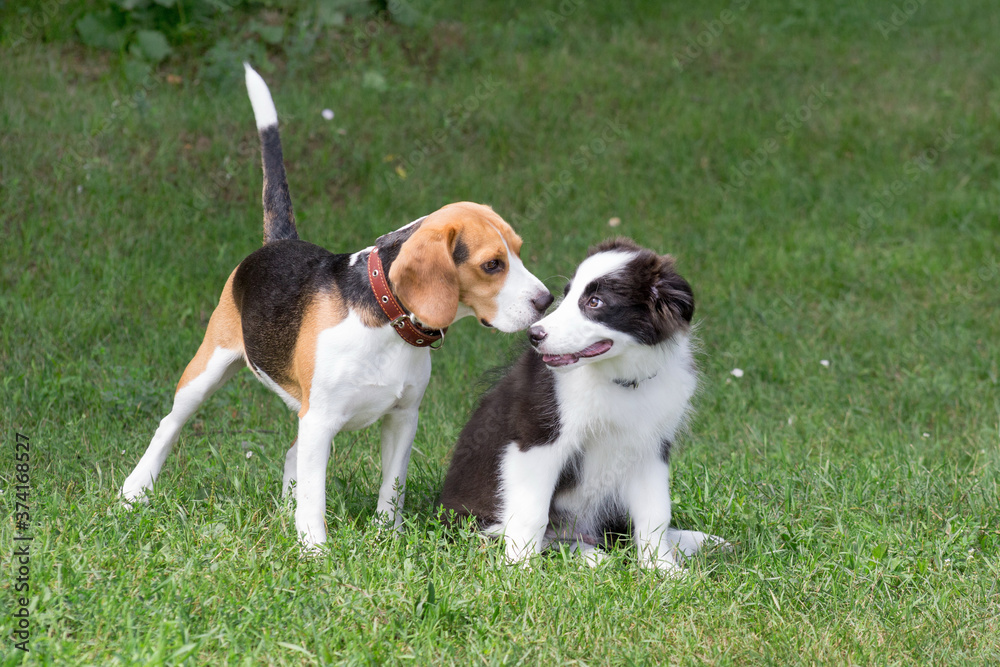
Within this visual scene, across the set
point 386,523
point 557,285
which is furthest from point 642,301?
point 557,285

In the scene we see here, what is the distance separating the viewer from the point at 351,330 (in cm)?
358

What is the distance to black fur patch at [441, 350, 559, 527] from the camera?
3.69 metres

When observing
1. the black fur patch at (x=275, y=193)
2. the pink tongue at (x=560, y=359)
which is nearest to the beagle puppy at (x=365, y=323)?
the pink tongue at (x=560, y=359)

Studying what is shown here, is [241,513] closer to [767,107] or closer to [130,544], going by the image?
[130,544]

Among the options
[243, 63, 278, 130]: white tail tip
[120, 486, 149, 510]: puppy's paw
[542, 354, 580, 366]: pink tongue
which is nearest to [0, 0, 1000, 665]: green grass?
[120, 486, 149, 510]: puppy's paw

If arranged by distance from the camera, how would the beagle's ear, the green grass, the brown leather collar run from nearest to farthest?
the green grass < the beagle's ear < the brown leather collar

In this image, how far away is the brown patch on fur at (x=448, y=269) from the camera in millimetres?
3375

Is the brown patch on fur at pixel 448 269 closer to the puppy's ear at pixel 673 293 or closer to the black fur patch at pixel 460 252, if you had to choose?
the black fur patch at pixel 460 252

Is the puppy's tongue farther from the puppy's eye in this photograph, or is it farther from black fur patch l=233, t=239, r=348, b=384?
black fur patch l=233, t=239, r=348, b=384

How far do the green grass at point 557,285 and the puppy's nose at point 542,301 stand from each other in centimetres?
96

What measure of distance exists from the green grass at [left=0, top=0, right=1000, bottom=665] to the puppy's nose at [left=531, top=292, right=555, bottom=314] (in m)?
0.96

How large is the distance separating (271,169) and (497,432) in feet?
5.43

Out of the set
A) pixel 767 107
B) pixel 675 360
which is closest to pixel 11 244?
pixel 675 360

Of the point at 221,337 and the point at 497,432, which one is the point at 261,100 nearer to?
the point at 221,337
